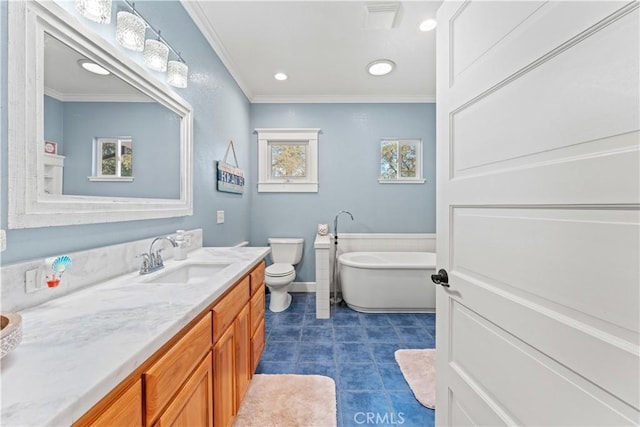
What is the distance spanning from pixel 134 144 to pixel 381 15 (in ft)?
6.27

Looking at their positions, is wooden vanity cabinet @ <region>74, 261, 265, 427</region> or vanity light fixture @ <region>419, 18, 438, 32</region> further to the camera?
vanity light fixture @ <region>419, 18, 438, 32</region>

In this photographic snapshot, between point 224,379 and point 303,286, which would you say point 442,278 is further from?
point 303,286

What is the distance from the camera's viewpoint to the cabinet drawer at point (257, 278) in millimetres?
1575

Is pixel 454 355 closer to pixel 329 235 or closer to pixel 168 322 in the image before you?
pixel 168 322

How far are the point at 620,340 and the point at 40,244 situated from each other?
5.25 ft

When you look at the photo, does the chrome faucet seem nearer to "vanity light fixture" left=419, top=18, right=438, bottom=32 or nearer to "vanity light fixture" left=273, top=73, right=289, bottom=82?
"vanity light fixture" left=273, top=73, right=289, bottom=82

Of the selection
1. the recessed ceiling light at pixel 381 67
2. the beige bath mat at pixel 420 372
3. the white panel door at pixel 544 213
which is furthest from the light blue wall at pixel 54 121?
the recessed ceiling light at pixel 381 67

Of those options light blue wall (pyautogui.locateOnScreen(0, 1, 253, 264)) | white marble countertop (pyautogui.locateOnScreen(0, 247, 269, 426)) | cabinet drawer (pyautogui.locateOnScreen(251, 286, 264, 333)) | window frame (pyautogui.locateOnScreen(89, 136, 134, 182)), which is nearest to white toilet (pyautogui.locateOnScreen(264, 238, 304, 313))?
light blue wall (pyautogui.locateOnScreen(0, 1, 253, 264))

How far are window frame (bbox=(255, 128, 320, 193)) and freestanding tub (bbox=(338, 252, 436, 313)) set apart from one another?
124 cm

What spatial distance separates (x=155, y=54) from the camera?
137 cm

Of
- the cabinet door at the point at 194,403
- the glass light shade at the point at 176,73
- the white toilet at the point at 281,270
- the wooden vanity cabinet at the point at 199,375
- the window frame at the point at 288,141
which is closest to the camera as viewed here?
the wooden vanity cabinet at the point at 199,375

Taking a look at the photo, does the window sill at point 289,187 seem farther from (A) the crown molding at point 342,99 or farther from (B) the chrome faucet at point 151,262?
(B) the chrome faucet at point 151,262

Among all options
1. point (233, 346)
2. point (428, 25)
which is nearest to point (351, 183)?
point (428, 25)

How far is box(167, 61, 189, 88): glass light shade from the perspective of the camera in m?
1.54
